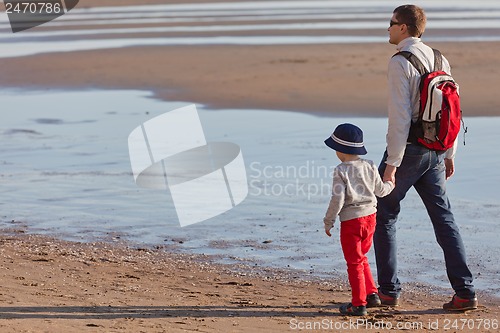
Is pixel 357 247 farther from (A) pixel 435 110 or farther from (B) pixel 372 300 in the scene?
(A) pixel 435 110

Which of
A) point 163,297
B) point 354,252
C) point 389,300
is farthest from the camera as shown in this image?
point 163,297

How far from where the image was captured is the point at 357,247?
6.10 metres

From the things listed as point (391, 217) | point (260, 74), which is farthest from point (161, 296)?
point (260, 74)

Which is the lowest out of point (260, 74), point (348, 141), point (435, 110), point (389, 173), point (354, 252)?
point (260, 74)

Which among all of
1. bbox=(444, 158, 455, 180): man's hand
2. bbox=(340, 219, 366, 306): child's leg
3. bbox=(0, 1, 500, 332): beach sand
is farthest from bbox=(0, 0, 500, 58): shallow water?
bbox=(340, 219, 366, 306): child's leg

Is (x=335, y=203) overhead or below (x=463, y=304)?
overhead

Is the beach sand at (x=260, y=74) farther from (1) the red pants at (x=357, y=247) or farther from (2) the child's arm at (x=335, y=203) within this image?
(2) the child's arm at (x=335, y=203)

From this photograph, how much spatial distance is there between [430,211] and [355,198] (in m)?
0.61

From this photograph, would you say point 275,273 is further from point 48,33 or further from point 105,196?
point 48,33

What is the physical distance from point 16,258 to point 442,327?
3.23 m

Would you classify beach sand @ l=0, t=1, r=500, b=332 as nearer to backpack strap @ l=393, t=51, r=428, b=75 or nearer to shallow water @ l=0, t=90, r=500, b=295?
shallow water @ l=0, t=90, r=500, b=295

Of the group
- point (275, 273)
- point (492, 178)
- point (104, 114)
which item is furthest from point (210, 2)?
point (275, 273)

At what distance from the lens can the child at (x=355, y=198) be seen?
6.02m

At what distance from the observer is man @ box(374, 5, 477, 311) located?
6039 millimetres
